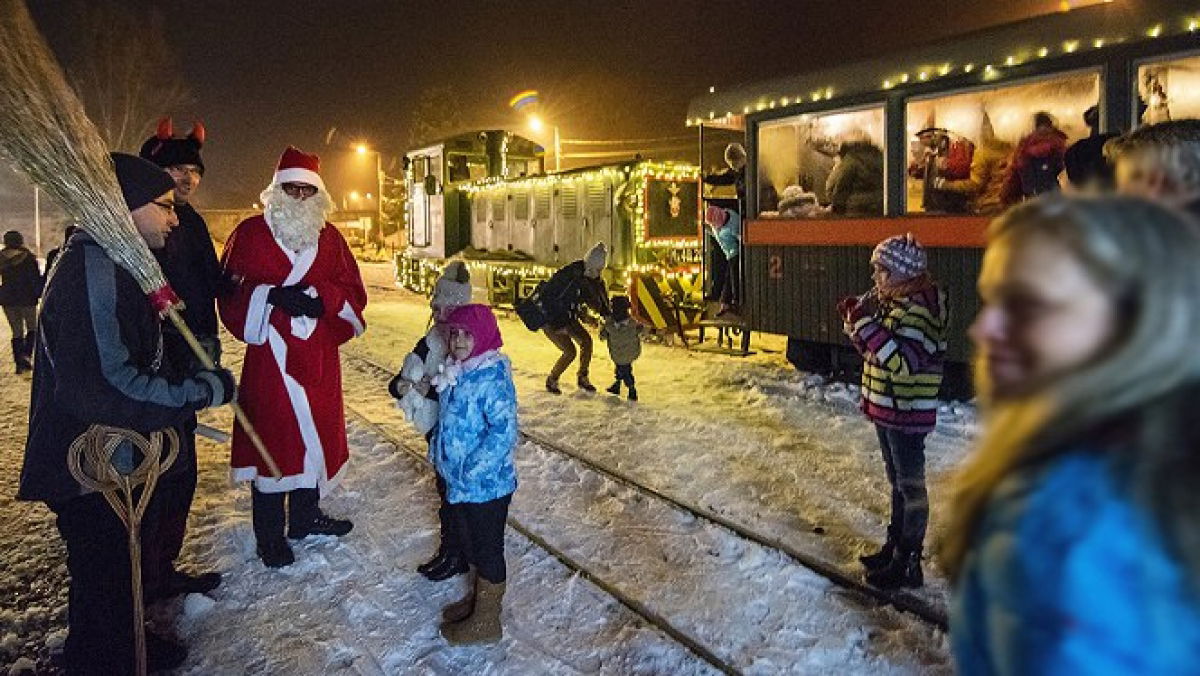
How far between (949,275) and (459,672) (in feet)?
20.5

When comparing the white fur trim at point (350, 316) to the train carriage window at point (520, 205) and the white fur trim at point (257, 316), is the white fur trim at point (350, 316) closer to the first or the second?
the white fur trim at point (257, 316)

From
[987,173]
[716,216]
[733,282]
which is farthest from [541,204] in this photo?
[987,173]

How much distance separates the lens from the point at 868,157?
8.93 metres

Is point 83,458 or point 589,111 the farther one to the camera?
point 589,111

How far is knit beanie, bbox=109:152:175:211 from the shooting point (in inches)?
140

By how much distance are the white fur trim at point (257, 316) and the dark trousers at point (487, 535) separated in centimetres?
158

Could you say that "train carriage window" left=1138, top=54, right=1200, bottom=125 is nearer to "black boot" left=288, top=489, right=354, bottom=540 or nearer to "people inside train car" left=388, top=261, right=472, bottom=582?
"people inside train car" left=388, top=261, right=472, bottom=582

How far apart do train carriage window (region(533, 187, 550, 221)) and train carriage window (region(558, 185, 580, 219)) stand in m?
0.54

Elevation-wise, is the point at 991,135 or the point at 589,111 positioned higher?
the point at 589,111

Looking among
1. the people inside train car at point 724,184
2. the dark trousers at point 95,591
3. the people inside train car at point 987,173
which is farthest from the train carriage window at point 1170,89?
the dark trousers at point 95,591

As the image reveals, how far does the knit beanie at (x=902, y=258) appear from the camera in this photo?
13.3 ft

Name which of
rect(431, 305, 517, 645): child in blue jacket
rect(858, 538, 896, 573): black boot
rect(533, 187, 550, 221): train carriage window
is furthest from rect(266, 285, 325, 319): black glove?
rect(533, 187, 550, 221): train carriage window

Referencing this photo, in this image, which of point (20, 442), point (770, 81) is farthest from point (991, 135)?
point (20, 442)

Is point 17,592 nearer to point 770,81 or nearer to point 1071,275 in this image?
point 1071,275
